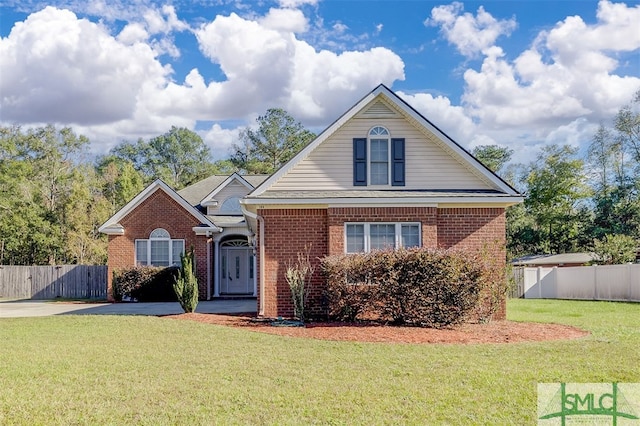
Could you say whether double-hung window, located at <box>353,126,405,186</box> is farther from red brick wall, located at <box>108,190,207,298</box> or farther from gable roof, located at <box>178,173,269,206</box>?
red brick wall, located at <box>108,190,207,298</box>

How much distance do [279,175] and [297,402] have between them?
9540mm

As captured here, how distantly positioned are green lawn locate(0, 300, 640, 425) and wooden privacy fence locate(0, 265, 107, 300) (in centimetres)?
1704

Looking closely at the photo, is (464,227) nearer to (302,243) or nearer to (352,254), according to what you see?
(352,254)

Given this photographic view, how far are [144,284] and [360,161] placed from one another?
1287 centimetres

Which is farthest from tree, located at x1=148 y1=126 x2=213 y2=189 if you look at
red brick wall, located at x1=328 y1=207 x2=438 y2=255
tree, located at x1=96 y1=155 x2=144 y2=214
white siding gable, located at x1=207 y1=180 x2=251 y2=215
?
red brick wall, located at x1=328 y1=207 x2=438 y2=255

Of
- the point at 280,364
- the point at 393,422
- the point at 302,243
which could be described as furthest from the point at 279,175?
the point at 393,422

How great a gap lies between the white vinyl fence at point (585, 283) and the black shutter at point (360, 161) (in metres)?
13.7

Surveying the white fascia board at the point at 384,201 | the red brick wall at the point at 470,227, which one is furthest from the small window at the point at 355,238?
the red brick wall at the point at 470,227

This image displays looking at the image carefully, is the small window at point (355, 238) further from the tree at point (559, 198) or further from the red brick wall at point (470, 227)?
the tree at point (559, 198)

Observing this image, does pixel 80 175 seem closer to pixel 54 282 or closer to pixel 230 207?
pixel 54 282

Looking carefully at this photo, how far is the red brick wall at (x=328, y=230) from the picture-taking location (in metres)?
15.0

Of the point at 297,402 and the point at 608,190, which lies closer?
the point at 297,402

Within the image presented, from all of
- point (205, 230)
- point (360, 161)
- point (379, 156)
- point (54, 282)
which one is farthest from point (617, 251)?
point (54, 282)

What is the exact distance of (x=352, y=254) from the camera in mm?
14180
